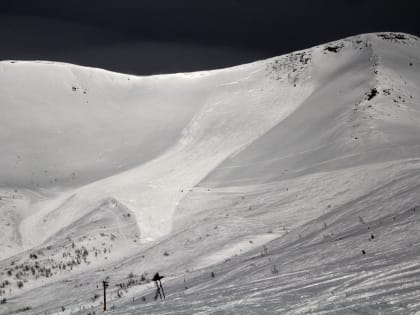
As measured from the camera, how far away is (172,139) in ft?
146

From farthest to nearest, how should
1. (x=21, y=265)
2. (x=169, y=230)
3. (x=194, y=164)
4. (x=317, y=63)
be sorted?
(x=317, y=63)
(x=194, y=164)
(x=169, y=230)
(x=21, y=265)

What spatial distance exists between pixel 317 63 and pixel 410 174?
123 ft

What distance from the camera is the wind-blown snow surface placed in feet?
33.1

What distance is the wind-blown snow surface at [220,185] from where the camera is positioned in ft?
33.1

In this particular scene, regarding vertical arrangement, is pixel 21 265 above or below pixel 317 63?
below

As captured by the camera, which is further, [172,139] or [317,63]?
[317,63]

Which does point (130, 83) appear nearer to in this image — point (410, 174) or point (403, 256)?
point (410, 174)

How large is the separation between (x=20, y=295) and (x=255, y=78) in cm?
4195

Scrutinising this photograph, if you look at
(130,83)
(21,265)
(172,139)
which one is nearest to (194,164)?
(172,139)

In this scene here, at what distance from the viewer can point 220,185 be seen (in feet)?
101

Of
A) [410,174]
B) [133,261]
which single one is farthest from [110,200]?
[410,174]

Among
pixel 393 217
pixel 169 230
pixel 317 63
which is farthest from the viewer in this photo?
pixel 317 63

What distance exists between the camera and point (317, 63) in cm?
5378

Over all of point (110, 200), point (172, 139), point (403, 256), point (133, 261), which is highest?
point (172, 139)
